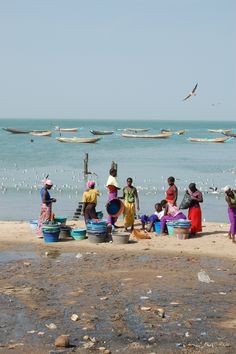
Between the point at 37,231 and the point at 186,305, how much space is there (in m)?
6.46

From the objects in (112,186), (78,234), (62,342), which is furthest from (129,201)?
(62,342)

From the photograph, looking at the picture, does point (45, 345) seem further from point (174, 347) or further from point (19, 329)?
point (174, 347)

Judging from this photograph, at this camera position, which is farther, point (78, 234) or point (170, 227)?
point (170, 227)

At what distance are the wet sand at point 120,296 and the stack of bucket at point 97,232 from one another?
216mm

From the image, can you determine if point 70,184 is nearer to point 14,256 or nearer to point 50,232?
point 50,232

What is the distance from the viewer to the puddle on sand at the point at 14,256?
11333 mm

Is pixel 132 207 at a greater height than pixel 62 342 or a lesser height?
greater

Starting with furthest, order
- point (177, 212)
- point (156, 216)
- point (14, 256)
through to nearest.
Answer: point (156, 216) < point (177, 212) < point (14, 256)

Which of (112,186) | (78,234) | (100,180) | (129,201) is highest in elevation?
(112,186)

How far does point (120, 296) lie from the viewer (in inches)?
343

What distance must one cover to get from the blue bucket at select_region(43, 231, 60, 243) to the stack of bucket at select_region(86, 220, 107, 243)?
29.2 inches

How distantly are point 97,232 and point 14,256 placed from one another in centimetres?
210

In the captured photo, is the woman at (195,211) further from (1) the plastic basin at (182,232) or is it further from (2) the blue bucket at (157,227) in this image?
(2) the blue bucket at (157,227)

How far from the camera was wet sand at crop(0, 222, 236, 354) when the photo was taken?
6.91 m
